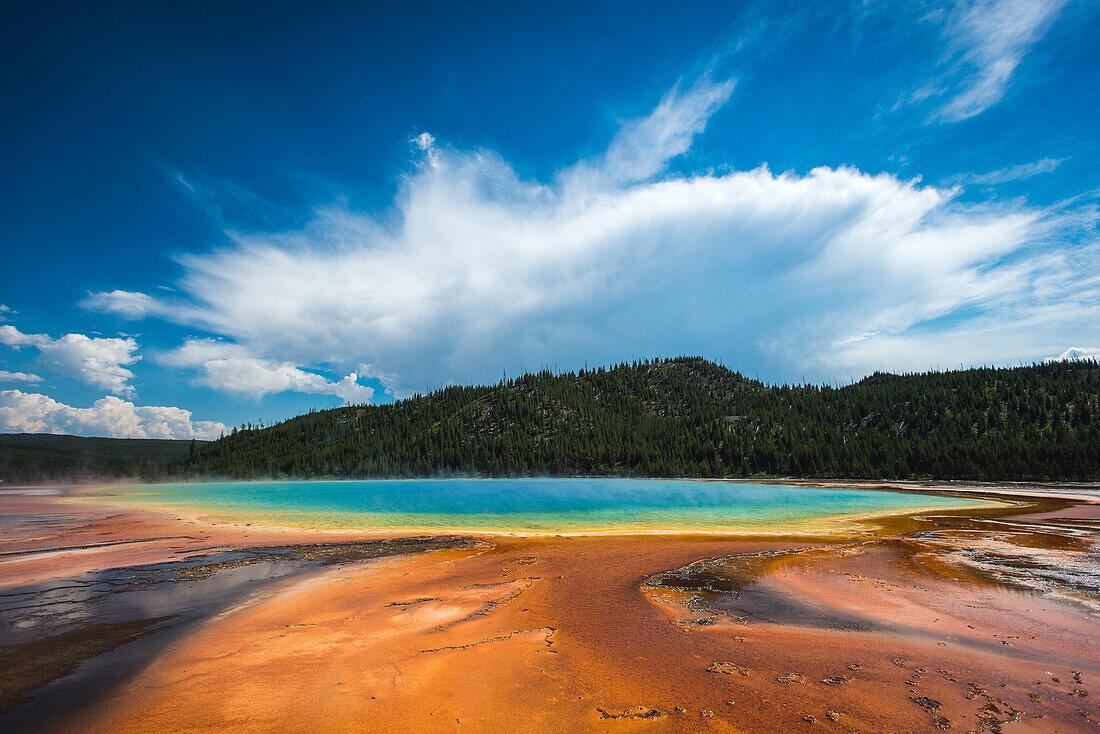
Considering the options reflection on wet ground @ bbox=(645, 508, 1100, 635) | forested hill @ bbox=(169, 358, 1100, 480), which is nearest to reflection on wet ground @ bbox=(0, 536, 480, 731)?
reflection on wet ground @ bbox=(645, 508, 1100, 635)

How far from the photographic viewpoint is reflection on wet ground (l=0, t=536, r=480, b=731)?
6.58 meters

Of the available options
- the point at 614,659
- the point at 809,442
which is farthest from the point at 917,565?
the point at 809,442

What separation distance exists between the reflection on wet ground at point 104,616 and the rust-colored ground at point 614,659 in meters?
0.58

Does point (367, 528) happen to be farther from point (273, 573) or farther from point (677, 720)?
point (677, 720)

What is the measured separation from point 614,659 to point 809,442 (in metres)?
147

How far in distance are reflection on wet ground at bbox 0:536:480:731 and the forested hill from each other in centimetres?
11208

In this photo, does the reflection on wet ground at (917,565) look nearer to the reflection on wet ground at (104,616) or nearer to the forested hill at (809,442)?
the reflection on wet ground at (104,616)

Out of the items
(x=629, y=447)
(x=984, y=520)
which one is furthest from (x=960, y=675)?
Result: (x=629, y=447)

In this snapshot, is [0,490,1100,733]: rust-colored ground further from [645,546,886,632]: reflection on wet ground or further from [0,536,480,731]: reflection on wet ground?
[0,536,480,731]: reflection on wet ground

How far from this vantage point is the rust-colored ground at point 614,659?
588 cm

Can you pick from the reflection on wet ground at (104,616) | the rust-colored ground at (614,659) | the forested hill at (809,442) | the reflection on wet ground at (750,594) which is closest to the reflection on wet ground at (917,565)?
the reflection on wet ground at (750,594)

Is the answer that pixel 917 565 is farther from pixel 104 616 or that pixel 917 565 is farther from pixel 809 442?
pixel 809 442

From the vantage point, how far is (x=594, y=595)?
11734 millimetres

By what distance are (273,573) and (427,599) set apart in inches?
240
